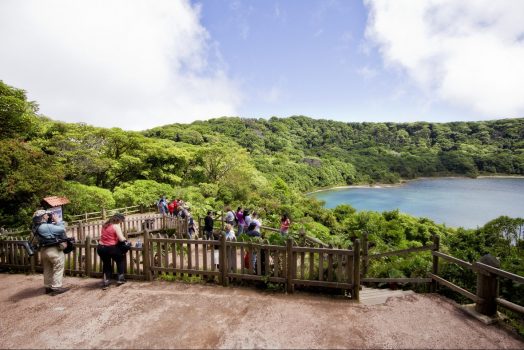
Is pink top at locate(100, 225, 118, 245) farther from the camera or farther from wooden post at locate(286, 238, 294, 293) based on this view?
wooden post at locate(286, 238, 294, 293)

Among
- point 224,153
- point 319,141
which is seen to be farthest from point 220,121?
point 224,153

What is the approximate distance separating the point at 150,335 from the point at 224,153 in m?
32.1

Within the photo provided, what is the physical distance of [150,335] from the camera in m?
4.54

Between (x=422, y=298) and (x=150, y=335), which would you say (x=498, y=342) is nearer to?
(x=422, y=298)

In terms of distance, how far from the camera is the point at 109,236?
252 inches

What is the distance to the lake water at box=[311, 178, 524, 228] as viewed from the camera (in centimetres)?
5759

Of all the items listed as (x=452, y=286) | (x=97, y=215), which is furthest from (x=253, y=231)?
(x=97, y=215)

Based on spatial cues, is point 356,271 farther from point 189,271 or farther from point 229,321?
point 189,271

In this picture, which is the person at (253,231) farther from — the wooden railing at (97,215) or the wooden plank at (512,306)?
the wooden railing at (97,215)

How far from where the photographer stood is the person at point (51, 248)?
620 cm

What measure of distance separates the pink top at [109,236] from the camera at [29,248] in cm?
297

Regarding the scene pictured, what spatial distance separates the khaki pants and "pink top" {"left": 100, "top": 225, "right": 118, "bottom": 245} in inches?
37.0

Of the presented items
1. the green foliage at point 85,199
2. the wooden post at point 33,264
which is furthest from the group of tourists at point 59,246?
the green foliage at point 85,199

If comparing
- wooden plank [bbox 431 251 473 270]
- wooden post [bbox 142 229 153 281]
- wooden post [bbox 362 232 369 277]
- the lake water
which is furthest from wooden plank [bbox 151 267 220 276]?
the lake water
